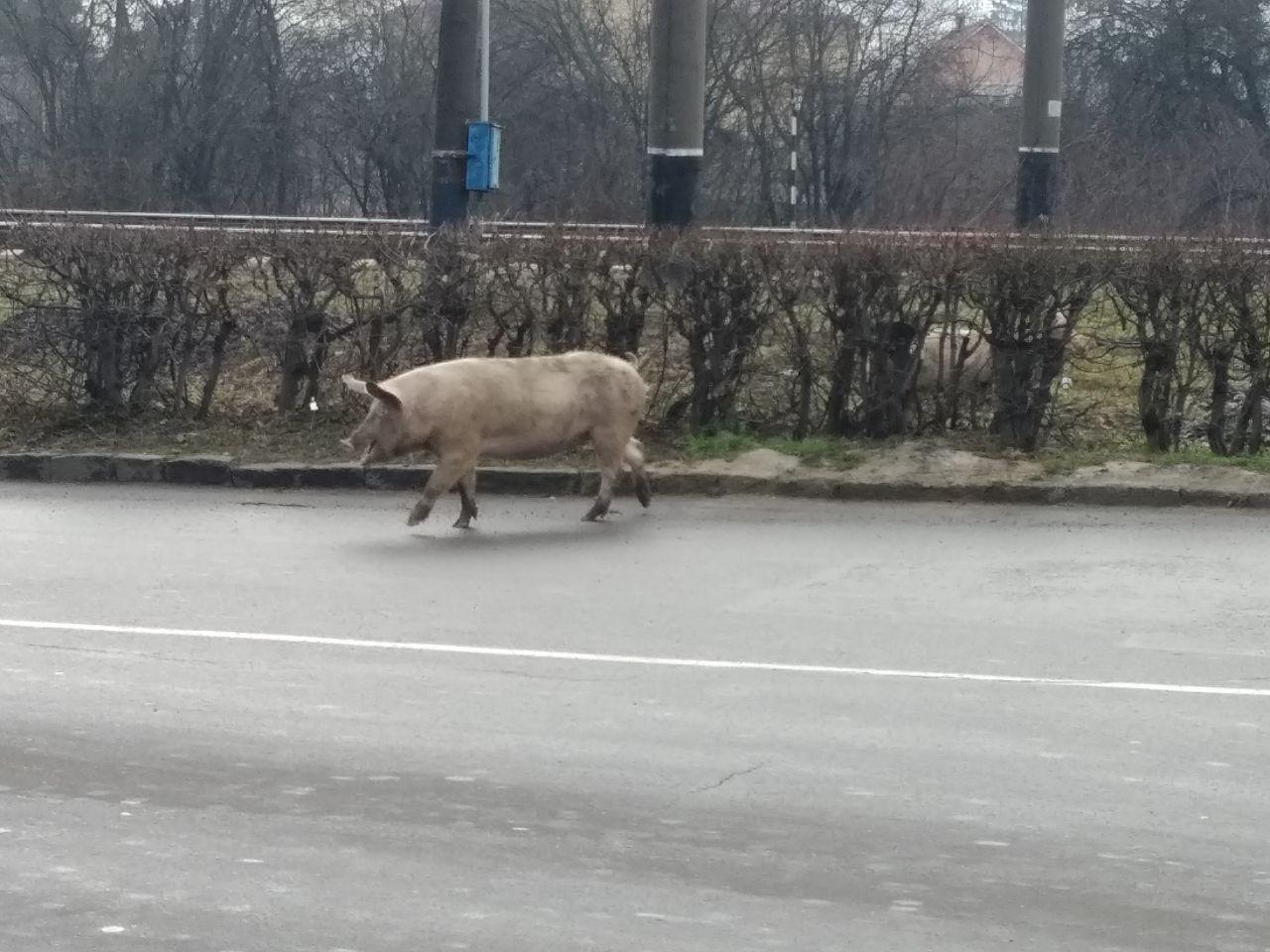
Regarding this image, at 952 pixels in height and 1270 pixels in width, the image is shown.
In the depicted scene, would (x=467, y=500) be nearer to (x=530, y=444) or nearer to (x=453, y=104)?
(x=530, y=444)

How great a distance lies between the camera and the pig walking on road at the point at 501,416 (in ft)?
39.8

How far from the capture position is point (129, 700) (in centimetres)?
777

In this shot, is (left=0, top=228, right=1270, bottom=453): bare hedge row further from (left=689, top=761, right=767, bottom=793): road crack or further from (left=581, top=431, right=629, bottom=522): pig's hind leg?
(left=689, top=761, right=767, bottom=793): road crack

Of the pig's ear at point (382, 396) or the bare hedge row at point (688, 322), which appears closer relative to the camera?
the pig's ear at point (382, 396)

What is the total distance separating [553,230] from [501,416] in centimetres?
245

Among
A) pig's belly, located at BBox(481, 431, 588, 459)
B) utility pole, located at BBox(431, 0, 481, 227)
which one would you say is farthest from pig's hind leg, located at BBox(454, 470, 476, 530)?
utility pole, located at BBox(431, 0, 481, 227)

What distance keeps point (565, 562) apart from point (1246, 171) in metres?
24.8

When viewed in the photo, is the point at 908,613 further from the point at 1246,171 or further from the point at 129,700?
the point at 1246,171

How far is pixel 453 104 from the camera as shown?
17438mm

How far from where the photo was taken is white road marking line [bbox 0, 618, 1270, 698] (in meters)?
7.99

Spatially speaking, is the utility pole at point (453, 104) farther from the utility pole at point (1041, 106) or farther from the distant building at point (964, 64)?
the distant building at point (964, 64)

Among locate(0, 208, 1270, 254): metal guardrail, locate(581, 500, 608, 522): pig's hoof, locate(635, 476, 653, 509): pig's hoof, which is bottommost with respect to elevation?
locate(581, 500, 608, 522): pig's hoof

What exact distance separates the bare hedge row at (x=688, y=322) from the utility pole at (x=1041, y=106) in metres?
7.19

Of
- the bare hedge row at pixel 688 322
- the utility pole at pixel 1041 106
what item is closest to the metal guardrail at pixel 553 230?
the bare hedge row at pixel 688 322
